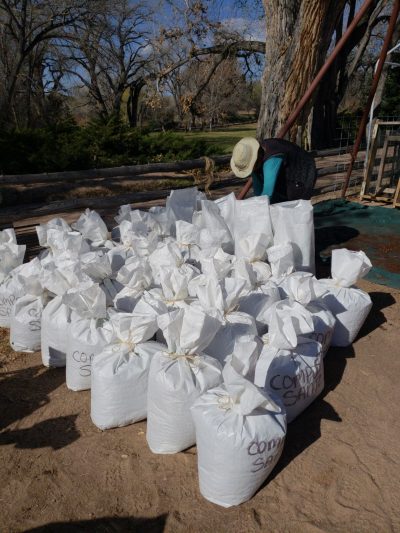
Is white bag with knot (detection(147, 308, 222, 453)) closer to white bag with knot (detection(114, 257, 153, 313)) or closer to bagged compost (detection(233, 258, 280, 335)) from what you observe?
bagged compost (detection(233, 258, 280, 335))

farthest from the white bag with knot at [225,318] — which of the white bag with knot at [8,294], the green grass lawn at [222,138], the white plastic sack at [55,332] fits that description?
the green grass lawn at [222,138]

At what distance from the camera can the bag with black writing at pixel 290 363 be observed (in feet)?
7.29

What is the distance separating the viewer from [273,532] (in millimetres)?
1723

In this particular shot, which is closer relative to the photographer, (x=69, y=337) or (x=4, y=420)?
(x=4, y=420)

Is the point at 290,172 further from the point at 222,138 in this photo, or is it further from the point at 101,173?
the point at 222,138

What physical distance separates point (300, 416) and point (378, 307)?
1.64 m

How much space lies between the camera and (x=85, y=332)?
2.56 m

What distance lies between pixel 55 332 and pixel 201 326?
4.03 ft

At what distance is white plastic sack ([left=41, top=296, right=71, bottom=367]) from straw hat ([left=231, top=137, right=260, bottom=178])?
209 centimetres

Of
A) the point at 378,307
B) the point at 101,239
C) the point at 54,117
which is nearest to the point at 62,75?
the point at 54,117

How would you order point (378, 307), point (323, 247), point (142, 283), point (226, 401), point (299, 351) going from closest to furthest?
point (226, 401) < point (299, 351) < point (142, 283) < point (378, 307) < point (323, 247)

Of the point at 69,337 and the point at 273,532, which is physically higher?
the point at 69,337

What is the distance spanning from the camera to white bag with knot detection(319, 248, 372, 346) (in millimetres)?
2938

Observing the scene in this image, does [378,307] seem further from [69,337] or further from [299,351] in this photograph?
[69,337]
